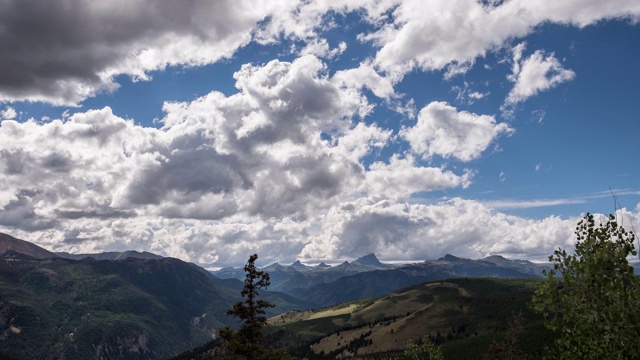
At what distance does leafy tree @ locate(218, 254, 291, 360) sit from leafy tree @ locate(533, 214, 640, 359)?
29698mm

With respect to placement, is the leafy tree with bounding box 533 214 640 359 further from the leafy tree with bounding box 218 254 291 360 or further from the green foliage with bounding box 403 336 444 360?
the leafy tree with bounding box 218 254 291 360

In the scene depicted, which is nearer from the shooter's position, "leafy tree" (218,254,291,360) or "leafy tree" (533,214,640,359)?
"leafy tree" (533,214,640,359)

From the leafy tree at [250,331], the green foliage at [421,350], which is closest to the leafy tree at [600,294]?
the green foliage at [421,350]

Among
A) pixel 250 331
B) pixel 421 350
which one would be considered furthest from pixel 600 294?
pixel 250 331

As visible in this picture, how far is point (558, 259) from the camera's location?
2009 cm

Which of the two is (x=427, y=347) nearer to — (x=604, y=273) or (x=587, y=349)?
(x=587, y=349)

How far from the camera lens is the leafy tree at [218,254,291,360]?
44.6m

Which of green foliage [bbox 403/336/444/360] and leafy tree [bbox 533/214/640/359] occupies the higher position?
leafy tree [bbox 533/214/640/359]

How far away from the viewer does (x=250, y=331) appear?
4678cm

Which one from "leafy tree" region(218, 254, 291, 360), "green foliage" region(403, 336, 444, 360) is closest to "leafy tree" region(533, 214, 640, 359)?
"green foliage" region(403, 336, 444, 360)

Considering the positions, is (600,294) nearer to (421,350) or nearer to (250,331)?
(421,350)

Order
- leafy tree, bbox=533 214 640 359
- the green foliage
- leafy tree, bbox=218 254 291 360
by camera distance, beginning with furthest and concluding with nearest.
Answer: leafy tree, bbox=218 254 291 360, the green foliage, leafy tree, bbox=533 214 640 359

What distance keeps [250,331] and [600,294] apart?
35791 millimetres

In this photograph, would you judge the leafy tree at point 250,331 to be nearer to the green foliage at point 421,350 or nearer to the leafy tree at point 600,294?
the green foliage at point 421,350
